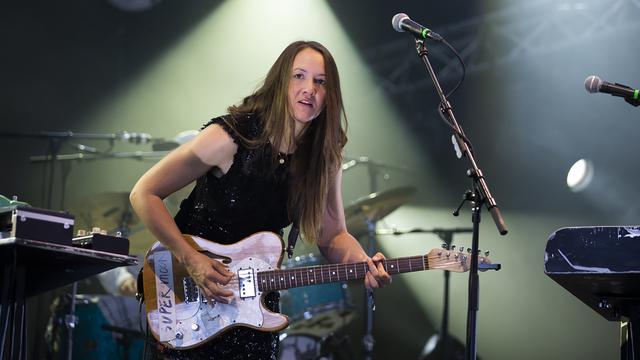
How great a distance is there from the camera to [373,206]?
6027 millimetres

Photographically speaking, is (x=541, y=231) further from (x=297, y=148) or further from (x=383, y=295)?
(x=297, y=148)

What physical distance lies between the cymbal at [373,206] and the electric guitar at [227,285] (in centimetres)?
273

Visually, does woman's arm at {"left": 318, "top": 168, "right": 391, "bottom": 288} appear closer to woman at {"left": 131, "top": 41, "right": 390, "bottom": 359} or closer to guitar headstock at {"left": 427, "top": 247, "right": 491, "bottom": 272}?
woman at {"left": 131, "top": 41, "right": 390, "bottom": 359}

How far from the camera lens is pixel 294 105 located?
3.23m

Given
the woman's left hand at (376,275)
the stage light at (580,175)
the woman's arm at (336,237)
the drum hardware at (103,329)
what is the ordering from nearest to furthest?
the woman's left hand at (376,275) → the woman's arm at (336,237) → the drum hardware at (103,329) → the stage light at (580,175)

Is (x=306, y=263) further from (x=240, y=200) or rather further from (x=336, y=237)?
(x=240, y=200)

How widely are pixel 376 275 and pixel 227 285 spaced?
60 cm

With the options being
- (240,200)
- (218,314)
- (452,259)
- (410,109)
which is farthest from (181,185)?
(410,109)

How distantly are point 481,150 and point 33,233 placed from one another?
15.4ft

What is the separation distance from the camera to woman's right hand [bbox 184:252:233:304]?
3029 mm

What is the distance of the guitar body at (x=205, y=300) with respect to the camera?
119 inches

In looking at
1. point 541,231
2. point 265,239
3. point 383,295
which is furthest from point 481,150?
point 265,239

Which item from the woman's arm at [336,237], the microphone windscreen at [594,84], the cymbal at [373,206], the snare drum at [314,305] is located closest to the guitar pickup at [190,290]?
the woman's arm at [336,237]

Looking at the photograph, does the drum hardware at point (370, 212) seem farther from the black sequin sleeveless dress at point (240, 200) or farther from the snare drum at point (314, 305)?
the black sequin sleeveless dress at point (240, 200)
